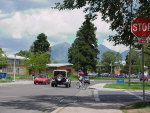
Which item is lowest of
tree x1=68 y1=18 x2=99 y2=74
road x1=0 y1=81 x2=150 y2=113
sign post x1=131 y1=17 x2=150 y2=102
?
road x1=0 y1=81 x2=150 y2=113

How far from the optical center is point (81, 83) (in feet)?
99.5

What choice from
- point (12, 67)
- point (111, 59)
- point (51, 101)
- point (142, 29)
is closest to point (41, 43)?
point (12, 67)

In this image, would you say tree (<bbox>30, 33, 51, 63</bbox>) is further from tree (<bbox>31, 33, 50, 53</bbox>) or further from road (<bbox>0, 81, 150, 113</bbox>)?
road (<bbox>0, 81, 150, 113</bbox>)

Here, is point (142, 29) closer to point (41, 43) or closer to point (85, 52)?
point (85, 52)

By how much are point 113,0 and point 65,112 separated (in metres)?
5.44

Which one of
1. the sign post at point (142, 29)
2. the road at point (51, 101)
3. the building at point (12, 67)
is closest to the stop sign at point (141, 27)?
the sign post at point (142, 29)

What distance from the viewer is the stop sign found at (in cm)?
1118

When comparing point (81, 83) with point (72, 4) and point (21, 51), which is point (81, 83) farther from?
point (21, 51)

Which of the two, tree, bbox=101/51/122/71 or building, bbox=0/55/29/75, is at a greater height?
tree, bbox=101/51/122/71

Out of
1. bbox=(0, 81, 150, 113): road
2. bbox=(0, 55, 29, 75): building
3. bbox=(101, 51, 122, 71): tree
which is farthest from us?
bbox=(101, 51, 122, 71): tree

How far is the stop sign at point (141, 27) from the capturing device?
11183 mm

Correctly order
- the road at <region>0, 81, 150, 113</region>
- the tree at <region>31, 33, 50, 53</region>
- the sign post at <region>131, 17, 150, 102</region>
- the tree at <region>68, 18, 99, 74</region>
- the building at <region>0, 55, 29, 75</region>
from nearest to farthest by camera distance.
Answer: the sign post at <region>131, 17, 150, 102</region>, the road at <region>0, 81, 150, 113</region>, the tree at <region>68, 18, 99, 74</region>, the building at <region>0, 55, 29, 75</region>, the tree at <region>31, 33, 50, 53</region>

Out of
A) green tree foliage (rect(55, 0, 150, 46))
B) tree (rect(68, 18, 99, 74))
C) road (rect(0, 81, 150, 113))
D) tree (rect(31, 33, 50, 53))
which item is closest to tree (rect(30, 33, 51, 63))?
tree (rect(31, 33, 50, 53))

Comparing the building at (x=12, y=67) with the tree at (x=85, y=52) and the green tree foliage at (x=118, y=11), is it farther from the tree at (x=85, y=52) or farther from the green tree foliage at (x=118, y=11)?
the green tree foliage at (x=118, y=11)
